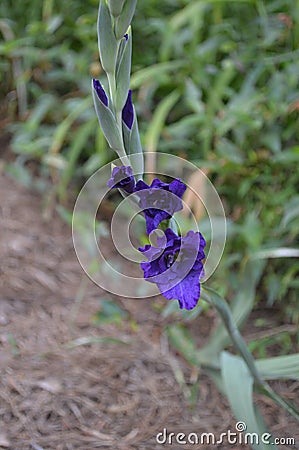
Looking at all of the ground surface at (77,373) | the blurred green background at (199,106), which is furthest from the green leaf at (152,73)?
the ground surface at (77,373)

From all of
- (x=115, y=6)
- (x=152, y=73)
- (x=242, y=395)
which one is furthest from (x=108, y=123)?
(x=152, y=73)

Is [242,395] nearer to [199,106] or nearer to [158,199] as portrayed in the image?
[158,199]

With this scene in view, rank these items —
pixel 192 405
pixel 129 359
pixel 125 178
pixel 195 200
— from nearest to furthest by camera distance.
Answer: pixel 125 178 → pixel 192 405 → pixel 129 359 → pixel 195 200

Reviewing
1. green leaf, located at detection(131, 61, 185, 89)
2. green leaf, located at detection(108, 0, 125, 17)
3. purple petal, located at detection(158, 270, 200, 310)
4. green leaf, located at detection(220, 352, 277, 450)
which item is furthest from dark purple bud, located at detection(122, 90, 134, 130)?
green leaf, located at detection(131, 61, 185, 89)

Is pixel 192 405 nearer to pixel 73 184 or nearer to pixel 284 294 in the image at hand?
pixel 284 294

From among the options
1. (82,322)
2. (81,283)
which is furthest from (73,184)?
(82,322)

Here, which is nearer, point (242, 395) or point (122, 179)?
point (122, 179)

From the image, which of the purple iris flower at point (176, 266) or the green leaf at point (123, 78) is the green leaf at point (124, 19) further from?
the purple iris flower at point (176, 266)
